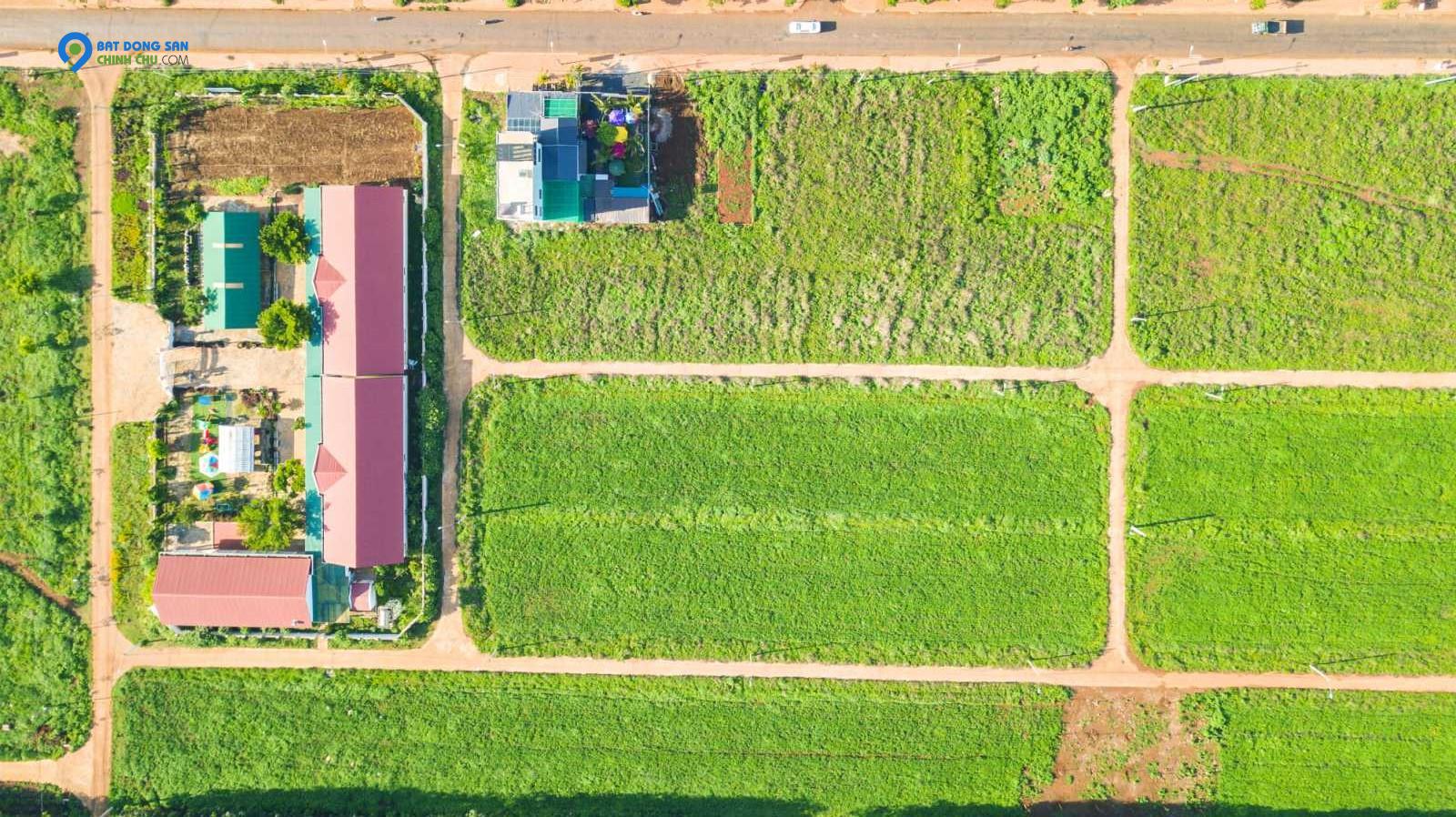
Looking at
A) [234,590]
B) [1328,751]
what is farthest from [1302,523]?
[234,590]

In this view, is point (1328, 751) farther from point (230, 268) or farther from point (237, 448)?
point (230, 268)

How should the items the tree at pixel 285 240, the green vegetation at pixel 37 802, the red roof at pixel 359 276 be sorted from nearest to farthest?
1. the red roof at pixel 359 276
2. the tree at pixel 285 240
3. the green vegetation at pixel 37 802

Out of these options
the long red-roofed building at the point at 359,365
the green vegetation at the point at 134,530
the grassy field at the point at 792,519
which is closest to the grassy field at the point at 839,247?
the grassy field at the point at 792,519

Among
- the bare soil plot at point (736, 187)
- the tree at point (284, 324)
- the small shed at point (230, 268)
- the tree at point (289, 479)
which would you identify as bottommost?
the tree at point (289, 479)

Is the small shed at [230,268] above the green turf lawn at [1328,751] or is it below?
above

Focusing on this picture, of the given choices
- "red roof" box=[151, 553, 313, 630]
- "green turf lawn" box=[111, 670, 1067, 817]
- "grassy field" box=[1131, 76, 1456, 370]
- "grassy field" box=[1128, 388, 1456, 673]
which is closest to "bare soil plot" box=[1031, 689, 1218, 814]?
"green turf lawn" box=[111, 670, 1067, 817]

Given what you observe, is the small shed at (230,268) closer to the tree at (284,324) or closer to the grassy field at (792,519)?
the tree at (284,324)

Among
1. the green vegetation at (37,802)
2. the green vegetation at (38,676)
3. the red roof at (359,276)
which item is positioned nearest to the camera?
the red roof at (359,276)
